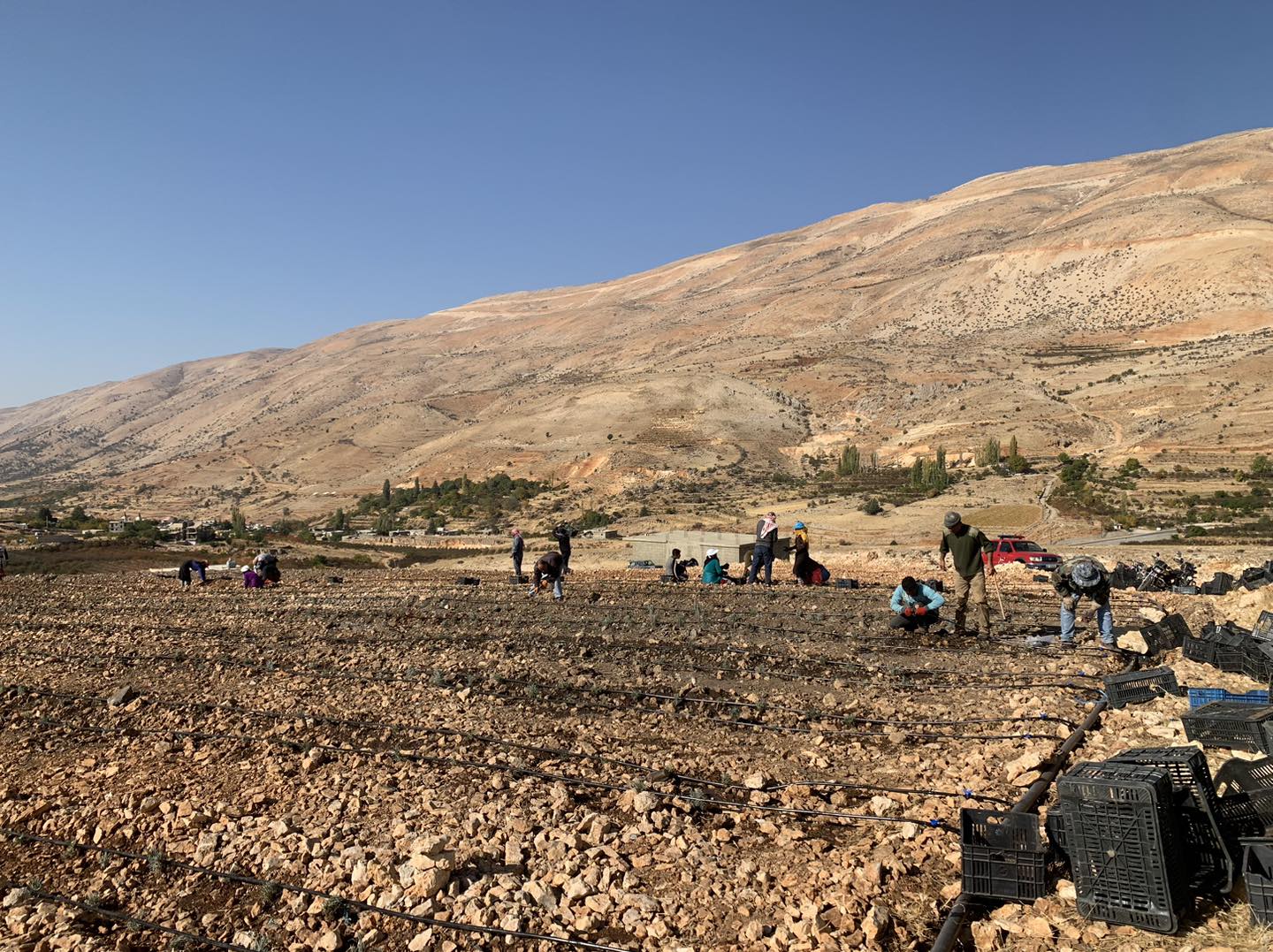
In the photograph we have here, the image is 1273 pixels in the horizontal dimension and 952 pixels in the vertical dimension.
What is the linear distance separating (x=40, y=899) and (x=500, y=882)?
3152mm

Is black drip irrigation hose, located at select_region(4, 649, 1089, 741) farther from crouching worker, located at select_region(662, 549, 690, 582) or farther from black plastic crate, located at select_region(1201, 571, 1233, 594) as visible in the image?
crouching worker, located at select_region(662, 549, 690, 582)

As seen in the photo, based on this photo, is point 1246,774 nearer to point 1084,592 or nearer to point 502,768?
point 502,768

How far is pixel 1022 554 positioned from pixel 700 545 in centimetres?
969

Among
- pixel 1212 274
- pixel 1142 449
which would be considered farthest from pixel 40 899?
pixel 1212 274

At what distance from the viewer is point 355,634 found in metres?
15.2

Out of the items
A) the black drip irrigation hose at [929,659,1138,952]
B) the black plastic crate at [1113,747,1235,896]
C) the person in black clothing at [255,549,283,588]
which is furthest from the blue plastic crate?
the person in black clothing at [255,549,283,588]

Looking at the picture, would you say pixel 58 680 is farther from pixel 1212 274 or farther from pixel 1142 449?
pixel 1212 274

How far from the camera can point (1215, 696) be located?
8.20 metres

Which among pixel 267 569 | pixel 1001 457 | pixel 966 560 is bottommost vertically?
pixel 267 569

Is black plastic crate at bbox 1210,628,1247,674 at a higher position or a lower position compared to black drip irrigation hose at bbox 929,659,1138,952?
higher

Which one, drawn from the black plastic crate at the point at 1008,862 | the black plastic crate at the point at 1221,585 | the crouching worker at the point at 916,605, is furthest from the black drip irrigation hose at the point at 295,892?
the black plastic crate at the point at 1221,585

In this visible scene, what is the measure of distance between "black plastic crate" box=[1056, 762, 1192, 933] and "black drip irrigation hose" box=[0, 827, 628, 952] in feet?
8.24

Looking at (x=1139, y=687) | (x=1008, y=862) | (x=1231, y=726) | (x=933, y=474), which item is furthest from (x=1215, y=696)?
(x=933, y=474)

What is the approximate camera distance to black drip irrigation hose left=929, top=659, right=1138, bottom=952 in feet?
15.0
